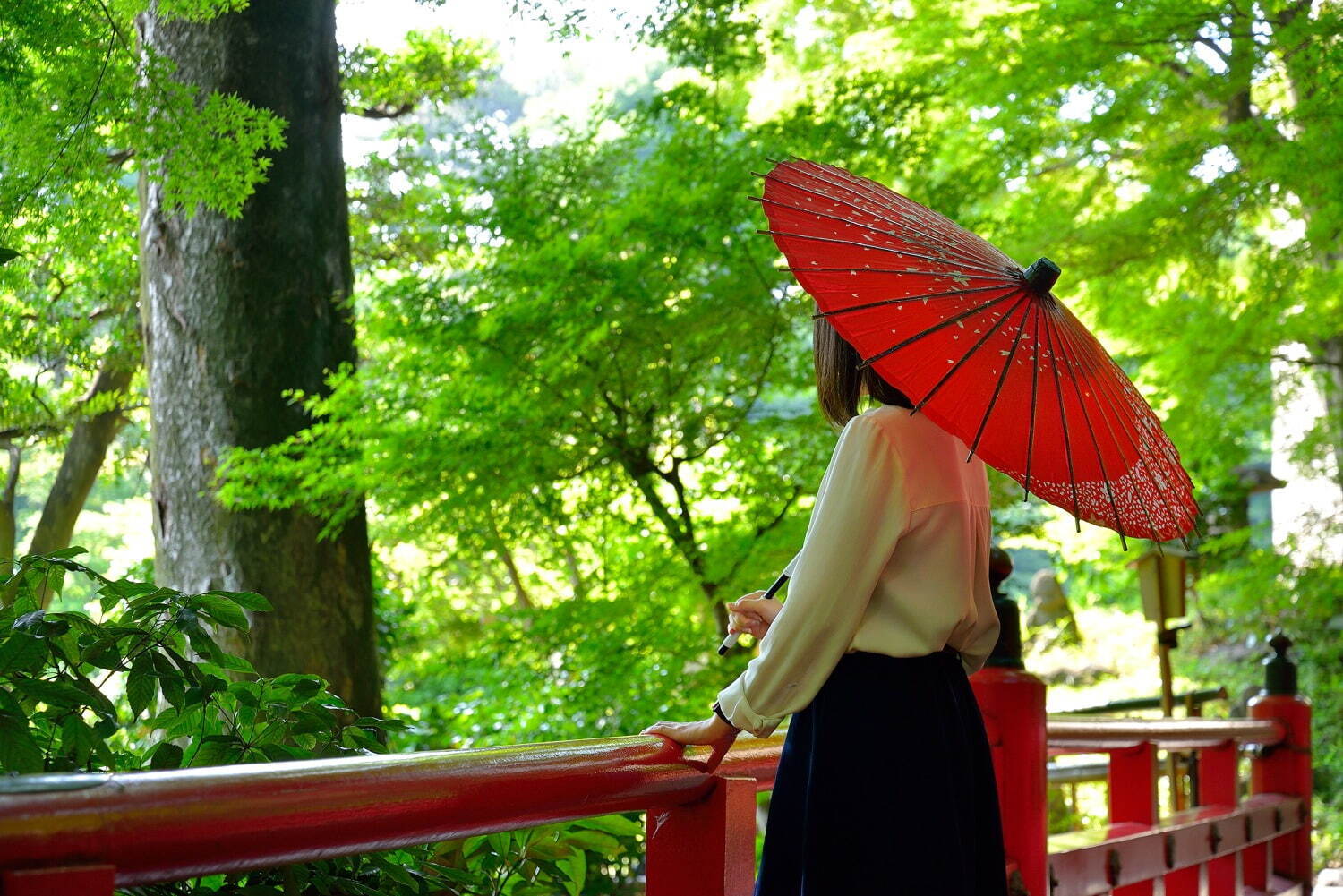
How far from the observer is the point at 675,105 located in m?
4.87

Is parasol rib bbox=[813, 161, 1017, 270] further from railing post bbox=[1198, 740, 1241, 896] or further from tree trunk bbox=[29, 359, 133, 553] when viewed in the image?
tree trunk bbox=[29, 359, 133, 553]

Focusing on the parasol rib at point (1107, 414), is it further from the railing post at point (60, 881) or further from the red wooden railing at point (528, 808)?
the railing post at point (60, 881)

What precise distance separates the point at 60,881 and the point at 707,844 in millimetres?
840

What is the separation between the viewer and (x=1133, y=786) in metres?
2.90

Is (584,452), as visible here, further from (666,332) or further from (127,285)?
(127,285)

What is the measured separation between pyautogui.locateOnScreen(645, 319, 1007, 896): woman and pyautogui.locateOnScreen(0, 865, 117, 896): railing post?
29.5 inches

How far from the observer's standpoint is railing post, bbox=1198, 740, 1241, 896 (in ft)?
11.1

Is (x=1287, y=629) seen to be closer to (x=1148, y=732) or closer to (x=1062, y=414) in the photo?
(x=1148, y=732)

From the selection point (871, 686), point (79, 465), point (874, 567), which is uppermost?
point (79, 465)

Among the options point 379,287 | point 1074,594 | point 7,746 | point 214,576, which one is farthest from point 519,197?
point 1074,594

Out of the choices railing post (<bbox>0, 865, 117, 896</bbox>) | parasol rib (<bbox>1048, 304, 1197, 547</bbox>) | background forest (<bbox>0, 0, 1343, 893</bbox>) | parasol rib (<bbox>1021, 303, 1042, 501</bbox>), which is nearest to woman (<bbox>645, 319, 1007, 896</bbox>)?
parasol rib (<bbox>1021, 303, 1042, 501</bbox>)

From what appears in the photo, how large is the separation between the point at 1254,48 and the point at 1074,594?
1000 cm

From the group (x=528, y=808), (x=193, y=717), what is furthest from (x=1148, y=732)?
(x=193, y=717)

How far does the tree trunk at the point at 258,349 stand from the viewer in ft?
13.1
